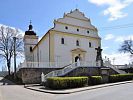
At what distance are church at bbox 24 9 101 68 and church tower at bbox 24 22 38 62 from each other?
29.1 ft

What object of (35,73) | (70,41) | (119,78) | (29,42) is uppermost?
(29,42)

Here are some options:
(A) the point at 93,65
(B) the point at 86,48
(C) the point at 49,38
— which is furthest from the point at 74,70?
(B) the point at 86,48

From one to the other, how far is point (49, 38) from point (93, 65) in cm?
936

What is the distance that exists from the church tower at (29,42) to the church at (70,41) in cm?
888

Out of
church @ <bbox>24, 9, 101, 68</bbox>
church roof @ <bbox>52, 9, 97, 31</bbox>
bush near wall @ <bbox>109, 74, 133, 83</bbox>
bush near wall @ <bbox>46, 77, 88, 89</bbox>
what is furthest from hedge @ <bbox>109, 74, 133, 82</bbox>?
church roof @ <bbox>52, 9, 97, 31</bbox>

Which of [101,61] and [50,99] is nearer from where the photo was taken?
[50,99]

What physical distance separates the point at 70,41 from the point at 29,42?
16.7 m

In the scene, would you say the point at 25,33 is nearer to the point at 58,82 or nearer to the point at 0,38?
the point at 0,38

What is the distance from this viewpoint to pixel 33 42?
5206 cm

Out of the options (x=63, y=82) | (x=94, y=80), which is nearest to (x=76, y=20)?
(x=94, y=80)

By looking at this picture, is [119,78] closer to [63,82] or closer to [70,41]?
[63,82]

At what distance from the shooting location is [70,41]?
125 feet

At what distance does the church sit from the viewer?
119 feet

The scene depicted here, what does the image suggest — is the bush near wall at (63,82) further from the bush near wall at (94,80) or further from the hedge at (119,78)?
the hedge at (119,78)
